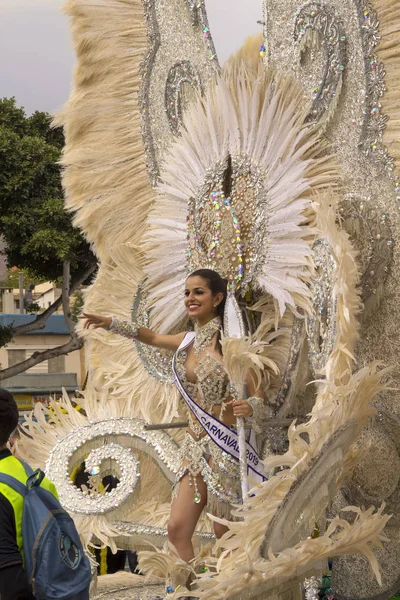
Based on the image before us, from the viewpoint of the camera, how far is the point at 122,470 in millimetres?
5211

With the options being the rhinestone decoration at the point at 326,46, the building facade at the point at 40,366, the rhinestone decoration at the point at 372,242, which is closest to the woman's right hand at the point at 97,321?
the rhinestone decoration at the point at 372,242

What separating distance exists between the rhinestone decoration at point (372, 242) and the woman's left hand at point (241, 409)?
0.68m

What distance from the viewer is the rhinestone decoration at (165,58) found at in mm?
5363

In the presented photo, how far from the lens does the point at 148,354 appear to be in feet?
17.7

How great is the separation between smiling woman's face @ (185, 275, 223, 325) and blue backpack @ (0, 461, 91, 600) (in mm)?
1581

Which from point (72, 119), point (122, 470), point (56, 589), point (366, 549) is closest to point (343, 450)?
point (366, 549)

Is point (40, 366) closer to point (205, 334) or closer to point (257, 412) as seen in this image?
point (205, 334)

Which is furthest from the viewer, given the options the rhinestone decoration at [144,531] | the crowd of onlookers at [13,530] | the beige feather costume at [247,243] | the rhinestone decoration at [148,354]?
the rhinestone decoration at [148,354]

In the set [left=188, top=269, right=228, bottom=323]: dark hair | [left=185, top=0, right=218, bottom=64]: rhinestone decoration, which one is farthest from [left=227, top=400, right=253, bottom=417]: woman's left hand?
[left=185, top=0, right=218, bottom=64]: rhinestone decoration

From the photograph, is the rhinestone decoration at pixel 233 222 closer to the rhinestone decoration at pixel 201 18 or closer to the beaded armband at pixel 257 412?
the beaded armband at pixel 257 412

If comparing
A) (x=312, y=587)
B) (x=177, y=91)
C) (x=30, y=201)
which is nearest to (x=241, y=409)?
(x=312, y=587)

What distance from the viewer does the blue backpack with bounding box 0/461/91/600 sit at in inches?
116

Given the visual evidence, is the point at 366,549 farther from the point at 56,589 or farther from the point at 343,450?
the point at 56,589

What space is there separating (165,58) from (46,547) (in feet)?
10.8
